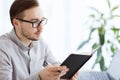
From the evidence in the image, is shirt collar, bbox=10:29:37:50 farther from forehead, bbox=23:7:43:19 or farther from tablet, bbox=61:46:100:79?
tablet, bbox=61:46:100:79

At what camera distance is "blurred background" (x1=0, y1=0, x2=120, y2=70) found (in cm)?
323

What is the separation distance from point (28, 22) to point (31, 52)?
229 mm

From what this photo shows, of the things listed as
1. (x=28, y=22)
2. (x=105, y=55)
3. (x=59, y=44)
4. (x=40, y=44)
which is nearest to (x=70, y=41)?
(x=59, y=44)

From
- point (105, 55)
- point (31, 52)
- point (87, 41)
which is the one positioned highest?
point (31, 52)

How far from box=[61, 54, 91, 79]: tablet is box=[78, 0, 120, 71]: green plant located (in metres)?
1.27

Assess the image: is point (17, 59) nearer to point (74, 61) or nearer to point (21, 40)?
point (21, 40)

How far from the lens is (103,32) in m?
3.03

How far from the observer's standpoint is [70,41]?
11.0 feet

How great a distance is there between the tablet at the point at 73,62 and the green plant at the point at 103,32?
1266 millimetres

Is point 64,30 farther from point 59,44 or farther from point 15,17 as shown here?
point 15,17

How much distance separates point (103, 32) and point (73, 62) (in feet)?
4.63

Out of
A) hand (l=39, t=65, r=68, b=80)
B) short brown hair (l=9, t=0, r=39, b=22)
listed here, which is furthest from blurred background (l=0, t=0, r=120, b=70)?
hand (l=39, t=65, r=68, b=80)

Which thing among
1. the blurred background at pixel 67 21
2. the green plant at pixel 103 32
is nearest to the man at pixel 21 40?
the green plant at pixel 103 32

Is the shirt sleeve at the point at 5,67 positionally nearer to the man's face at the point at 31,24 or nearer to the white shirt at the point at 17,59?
the white shirt at the point at 17,59
